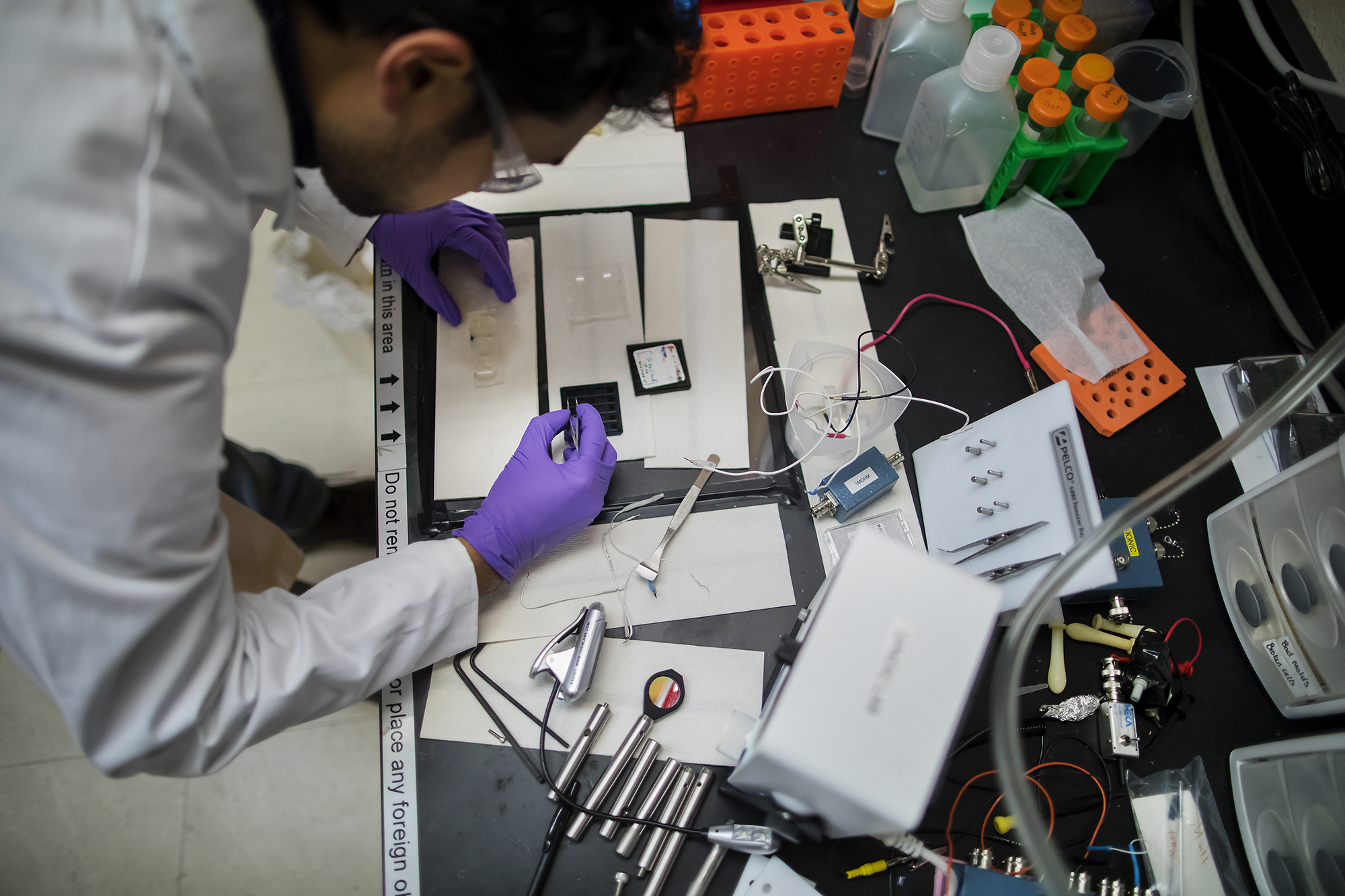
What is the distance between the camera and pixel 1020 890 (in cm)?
85

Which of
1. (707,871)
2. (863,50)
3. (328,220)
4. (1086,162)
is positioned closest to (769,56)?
(863,50)

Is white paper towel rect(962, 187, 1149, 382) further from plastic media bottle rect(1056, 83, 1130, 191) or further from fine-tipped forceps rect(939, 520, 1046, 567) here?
fine-tipped forceps rect(939, 520, 1046, 567)

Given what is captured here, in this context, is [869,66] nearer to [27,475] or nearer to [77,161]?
[77,161]

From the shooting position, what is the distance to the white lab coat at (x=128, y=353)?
62 centimetres

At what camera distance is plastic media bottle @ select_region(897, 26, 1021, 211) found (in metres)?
1.08

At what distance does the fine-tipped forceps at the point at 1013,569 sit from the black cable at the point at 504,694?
1.87 ft

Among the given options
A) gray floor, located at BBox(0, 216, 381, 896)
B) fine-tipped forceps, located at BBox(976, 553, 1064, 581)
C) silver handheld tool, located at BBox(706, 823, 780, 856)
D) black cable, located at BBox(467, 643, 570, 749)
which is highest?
fine-tipped forceps, located at BBox(976, 553, 1064, 581)

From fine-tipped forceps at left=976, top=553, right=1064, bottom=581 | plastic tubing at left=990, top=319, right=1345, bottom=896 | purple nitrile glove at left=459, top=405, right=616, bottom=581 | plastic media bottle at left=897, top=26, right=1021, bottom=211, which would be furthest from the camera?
plastic media bottle at left=897, top=26, right=1021, bottom=211

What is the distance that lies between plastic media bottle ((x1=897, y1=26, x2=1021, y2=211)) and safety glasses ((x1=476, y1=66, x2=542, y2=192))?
65 cm

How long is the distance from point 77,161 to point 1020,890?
3.91ft

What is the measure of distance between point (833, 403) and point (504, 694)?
623 millimetres

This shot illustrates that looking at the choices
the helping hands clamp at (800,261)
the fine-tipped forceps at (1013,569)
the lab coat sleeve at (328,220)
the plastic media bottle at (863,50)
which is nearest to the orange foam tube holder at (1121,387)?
the helping hands clamp at (800,261)

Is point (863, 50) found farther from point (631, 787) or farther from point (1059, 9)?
point (631, 787)

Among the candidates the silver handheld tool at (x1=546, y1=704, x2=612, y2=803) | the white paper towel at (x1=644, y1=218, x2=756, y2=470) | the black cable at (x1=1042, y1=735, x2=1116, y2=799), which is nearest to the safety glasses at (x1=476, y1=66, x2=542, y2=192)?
the white paper towel at (x1=644, y1=218, x2=756, y2=470)
